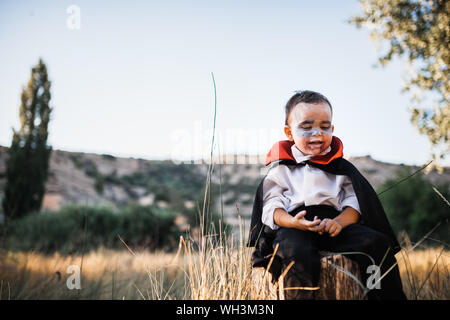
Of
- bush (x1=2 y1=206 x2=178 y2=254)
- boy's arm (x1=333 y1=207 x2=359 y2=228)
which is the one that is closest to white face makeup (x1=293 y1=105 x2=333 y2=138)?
boy's arm (x1=333 y1=207 x2=359 y2=228)

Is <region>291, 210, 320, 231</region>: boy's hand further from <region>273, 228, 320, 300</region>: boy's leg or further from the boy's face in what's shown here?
the boy's face

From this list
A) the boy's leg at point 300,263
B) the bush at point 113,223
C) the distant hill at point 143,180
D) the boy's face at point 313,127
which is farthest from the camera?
the distant hill at point 143,180

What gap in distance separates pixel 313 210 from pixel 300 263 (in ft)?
1.37

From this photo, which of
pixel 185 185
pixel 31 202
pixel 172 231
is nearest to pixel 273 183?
pixel 172 231

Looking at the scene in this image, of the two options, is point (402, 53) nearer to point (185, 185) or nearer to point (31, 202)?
point (31, 202)

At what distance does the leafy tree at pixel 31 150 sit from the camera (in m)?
14.4

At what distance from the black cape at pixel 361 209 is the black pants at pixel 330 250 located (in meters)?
0.11

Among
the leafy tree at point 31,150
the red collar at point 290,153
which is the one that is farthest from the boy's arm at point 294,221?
the leafy tree at point 31,150

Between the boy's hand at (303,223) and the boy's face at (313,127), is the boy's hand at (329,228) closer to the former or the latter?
the boy's hand at (303,223)

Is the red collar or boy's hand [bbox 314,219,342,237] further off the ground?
the red collar

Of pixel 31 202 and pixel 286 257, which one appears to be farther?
pixel 31 202

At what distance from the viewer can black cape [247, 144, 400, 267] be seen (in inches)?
70.8
